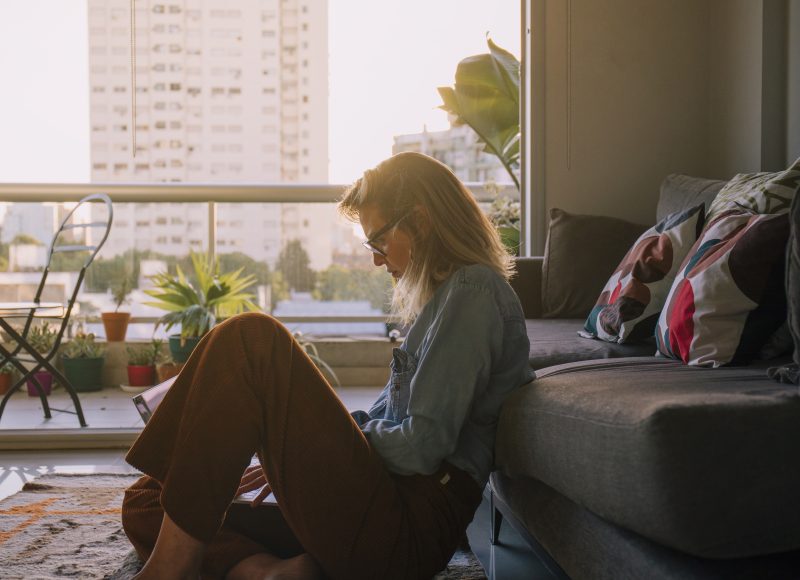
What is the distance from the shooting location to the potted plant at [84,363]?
3.89m

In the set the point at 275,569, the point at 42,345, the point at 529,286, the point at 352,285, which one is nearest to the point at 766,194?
the point at 529,286

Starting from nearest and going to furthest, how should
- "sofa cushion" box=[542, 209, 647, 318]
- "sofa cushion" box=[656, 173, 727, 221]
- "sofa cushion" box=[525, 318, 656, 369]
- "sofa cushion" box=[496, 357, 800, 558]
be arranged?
"sofa cushion" box=[496, 357, 800, 558] → "sofa cushion" box=[525, 318, 656, 369] → "sofa cushion" box=[656, 173, 727, 221] → "sofa cushion" box=[542, 209, 647, 318]

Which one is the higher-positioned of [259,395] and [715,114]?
[715,114]

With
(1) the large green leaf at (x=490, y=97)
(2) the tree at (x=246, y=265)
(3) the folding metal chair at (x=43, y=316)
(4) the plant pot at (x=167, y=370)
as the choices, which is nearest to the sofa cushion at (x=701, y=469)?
(3) the folding metal chair at (x=43, y=316)

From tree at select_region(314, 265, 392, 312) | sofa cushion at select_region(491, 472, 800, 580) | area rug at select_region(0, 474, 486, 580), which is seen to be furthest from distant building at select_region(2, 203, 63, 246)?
sofa cushion at select_region(491, 472, 800, 580)

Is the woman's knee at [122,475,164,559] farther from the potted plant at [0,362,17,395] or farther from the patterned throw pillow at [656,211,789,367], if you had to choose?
the potted plant at [0,362,17,395]

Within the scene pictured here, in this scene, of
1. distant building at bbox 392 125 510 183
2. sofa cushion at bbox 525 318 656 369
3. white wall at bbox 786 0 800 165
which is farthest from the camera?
distant building at bbox 392 125 510 183

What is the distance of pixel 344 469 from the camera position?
1182mm

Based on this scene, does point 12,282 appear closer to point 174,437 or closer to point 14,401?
point 14,401

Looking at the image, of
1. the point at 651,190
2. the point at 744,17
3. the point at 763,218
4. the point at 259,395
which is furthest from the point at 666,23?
the point at 259,395

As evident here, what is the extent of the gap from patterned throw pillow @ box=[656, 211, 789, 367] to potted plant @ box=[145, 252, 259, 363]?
99.6 inches

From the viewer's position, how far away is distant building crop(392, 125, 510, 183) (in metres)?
4.59

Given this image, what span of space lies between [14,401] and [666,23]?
11.2ft

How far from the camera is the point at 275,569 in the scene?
4.28 ft
